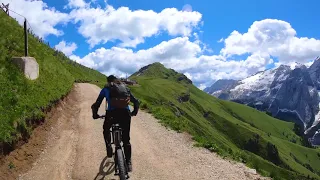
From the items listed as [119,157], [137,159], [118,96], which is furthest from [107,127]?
[137,159]

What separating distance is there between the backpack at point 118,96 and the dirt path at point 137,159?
3.94m

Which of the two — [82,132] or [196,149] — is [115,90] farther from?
[82,132]

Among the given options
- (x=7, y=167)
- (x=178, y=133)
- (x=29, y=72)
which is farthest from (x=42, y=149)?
(x=178, y=133)

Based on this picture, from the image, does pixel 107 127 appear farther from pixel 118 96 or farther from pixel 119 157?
pixel 119 157

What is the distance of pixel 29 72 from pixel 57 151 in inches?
345

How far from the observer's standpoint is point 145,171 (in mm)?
14820

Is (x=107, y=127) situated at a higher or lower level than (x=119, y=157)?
higher

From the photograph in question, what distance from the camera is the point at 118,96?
10922 mm

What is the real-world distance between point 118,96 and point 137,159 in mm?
6452

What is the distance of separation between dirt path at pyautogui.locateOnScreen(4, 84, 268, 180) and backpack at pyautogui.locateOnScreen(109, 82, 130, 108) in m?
3.94

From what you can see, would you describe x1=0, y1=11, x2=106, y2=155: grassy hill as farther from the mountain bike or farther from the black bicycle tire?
the black bicycle tire

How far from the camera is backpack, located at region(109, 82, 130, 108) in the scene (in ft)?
35.8

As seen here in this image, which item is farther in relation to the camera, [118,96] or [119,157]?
[118,96]

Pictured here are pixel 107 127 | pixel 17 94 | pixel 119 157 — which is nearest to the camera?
pixel 119 157
